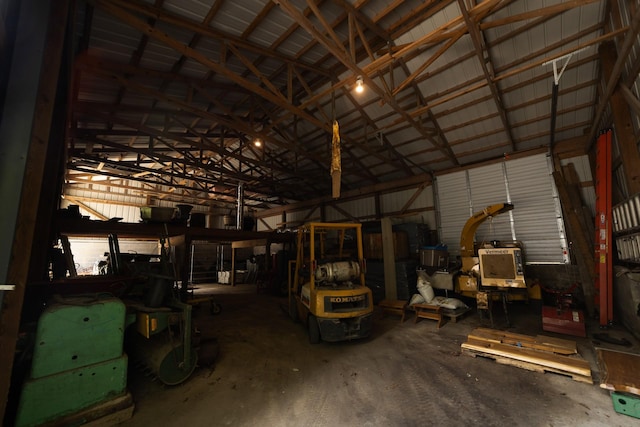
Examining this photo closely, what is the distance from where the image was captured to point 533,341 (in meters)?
4.38

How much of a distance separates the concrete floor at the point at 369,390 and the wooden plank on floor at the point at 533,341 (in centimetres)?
32

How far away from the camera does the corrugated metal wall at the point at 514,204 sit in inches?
321

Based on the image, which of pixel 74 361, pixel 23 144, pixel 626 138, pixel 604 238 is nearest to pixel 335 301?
pixel 74 361

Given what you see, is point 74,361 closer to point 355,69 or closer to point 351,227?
point 351,227

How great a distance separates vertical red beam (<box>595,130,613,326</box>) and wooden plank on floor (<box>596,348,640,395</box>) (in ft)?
8.99

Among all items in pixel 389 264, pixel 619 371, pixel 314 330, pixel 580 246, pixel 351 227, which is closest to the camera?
pixel 619 371

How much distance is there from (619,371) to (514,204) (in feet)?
22.5

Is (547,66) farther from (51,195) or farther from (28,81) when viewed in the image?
(51,195)

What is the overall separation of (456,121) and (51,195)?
10.6 m

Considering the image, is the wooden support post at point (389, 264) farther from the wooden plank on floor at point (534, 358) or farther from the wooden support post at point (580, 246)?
the wooden support post at point (580, 246)

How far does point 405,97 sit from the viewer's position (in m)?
7.98

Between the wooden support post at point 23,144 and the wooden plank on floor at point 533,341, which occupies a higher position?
the wooden support post at point 23,144

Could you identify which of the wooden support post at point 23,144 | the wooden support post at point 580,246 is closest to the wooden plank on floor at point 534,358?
the wooden support post at point 580,246

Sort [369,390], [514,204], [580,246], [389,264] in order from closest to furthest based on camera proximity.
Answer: [369,390] → [580,246] → [389,264] → [514,204]
